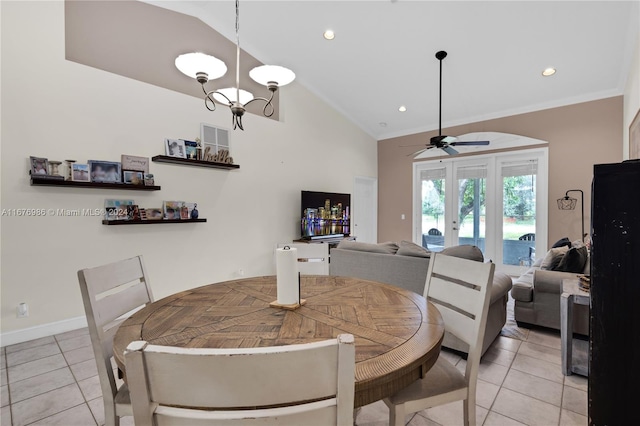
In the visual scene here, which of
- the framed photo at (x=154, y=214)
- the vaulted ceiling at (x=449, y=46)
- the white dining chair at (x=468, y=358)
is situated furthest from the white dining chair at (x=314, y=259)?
the vaulted ceiling at (x=449, y=46)

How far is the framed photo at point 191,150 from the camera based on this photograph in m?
3.83

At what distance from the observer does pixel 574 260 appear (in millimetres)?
2887

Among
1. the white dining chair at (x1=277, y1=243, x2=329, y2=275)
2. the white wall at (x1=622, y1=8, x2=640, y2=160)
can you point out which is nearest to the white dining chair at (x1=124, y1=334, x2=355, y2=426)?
the white dining chair at (x1=277, y1=243, x2=329, y2=275)

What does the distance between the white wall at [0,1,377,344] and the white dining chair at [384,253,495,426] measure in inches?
132

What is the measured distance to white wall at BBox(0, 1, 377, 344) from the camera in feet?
9.04

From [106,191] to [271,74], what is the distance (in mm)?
2371

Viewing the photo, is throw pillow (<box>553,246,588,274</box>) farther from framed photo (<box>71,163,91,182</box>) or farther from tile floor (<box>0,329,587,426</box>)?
framed photo (<box>71,163,91,182</box>)

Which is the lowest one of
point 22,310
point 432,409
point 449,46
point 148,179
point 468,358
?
point 432,409

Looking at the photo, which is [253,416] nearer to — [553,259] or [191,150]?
[553,259]

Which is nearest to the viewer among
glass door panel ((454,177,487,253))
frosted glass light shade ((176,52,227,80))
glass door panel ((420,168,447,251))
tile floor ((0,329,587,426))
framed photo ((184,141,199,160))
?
tile floor ((0,329,587,426))

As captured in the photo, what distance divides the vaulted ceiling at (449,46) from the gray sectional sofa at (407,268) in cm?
271

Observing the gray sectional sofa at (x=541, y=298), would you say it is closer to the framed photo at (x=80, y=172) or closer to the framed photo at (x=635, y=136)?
the framed photo at (x=635, y=136)

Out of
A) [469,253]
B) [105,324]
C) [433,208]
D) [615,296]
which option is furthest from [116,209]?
[433,208]

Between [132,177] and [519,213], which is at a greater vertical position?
[132,177]
